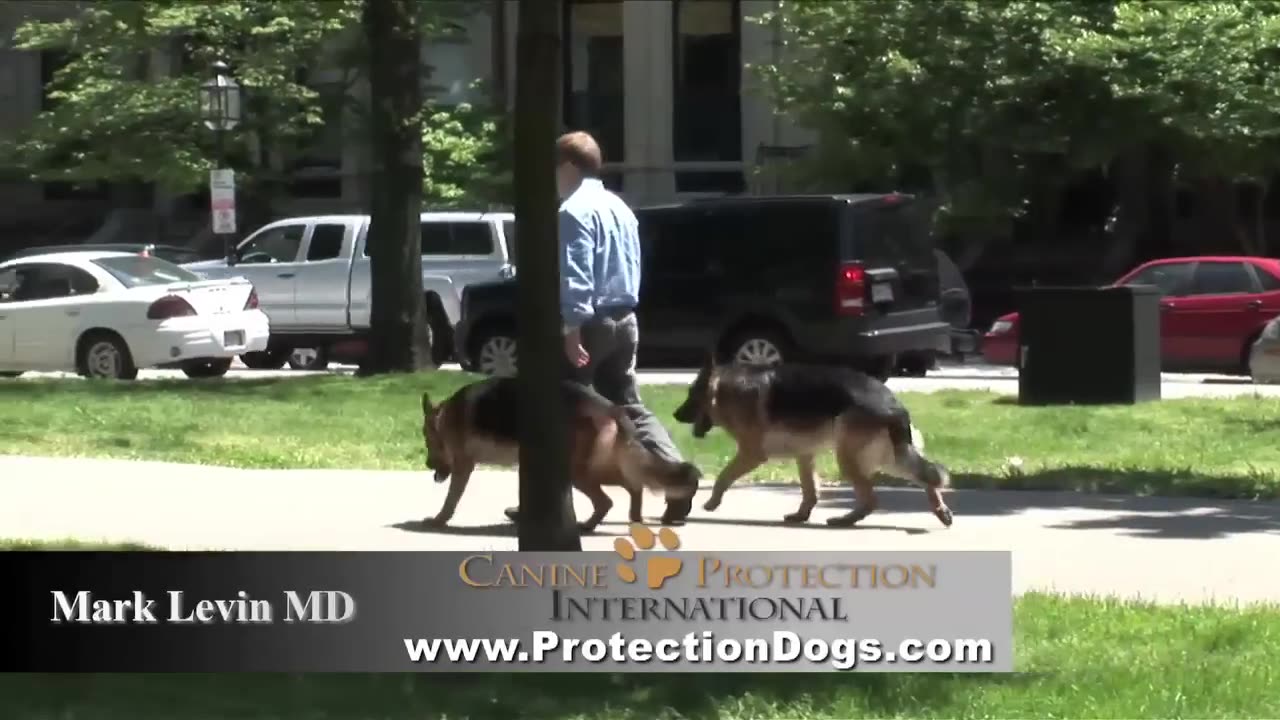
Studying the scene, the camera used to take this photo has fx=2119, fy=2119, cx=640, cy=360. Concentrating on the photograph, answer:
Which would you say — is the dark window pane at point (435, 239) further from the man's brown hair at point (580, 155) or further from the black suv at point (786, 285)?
the man's brown hair at point (580, 155)

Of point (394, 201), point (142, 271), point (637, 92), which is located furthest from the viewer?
point (637, 92)

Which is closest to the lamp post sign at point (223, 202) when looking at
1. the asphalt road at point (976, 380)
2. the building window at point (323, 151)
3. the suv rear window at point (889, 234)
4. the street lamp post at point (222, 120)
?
the street lamp post at point (222, 120)

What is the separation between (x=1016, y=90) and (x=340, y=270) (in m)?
10.4

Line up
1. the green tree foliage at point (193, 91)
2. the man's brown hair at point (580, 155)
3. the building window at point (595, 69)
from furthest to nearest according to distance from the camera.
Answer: the building window at point (595, 69)
the green tree foliage at point (193, 91)
the man's brown hair at point (580, 155)

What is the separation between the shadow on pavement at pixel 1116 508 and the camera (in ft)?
34.2

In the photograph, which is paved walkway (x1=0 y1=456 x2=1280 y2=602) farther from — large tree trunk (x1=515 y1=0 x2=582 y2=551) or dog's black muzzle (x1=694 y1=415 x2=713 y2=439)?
large tree trunk (x1=515 y1=0 x2=582 y2=551)

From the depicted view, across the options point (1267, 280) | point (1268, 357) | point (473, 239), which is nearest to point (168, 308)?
point (473, 239)

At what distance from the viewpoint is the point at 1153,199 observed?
34.5 meters

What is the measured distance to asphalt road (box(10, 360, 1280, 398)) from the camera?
796 inches

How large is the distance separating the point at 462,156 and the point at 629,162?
20.0 feet

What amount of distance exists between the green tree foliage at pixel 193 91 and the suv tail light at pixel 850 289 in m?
14.4

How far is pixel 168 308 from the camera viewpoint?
22734 mm

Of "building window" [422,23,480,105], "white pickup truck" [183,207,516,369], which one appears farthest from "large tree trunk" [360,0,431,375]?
"building window" [422,23,480,105]

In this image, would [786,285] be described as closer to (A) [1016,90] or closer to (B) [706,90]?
(A) [1016,90]
